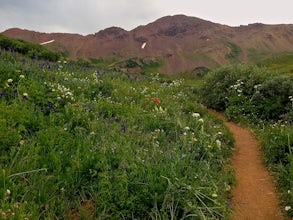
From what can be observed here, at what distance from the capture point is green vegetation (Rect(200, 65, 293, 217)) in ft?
22.8

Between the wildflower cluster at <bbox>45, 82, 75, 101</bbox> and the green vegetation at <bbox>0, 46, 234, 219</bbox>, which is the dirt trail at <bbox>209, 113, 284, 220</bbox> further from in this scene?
the wildflower cluster at <bbox>45, 82, 75, 101</bbox>

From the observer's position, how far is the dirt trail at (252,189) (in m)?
4.72

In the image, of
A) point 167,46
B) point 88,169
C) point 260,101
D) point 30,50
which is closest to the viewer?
point 88,169

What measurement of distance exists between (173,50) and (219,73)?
16408 centimetres

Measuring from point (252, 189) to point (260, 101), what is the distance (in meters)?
7.12

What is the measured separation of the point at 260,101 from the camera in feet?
39.6

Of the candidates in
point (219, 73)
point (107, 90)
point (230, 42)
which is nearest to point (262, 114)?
point (219, 73)

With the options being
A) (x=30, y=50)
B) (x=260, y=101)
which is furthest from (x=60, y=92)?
(x=30, y=50)

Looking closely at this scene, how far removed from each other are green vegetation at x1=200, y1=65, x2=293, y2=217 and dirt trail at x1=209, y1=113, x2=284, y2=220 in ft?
0.87

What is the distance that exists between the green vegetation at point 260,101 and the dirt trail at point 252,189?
0.27 meters

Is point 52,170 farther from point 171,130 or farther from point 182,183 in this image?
point 171,130

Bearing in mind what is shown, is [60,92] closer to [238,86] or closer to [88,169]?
[88,169]

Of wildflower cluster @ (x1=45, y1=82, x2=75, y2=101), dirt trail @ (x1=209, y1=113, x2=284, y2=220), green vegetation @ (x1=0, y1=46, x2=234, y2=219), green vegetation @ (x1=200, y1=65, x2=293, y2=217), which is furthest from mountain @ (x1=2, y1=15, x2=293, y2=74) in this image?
green vegetation @ (x1=0, y1=46, x2=234, y2=219)

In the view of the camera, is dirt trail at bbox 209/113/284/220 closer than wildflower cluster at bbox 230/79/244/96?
Yes
